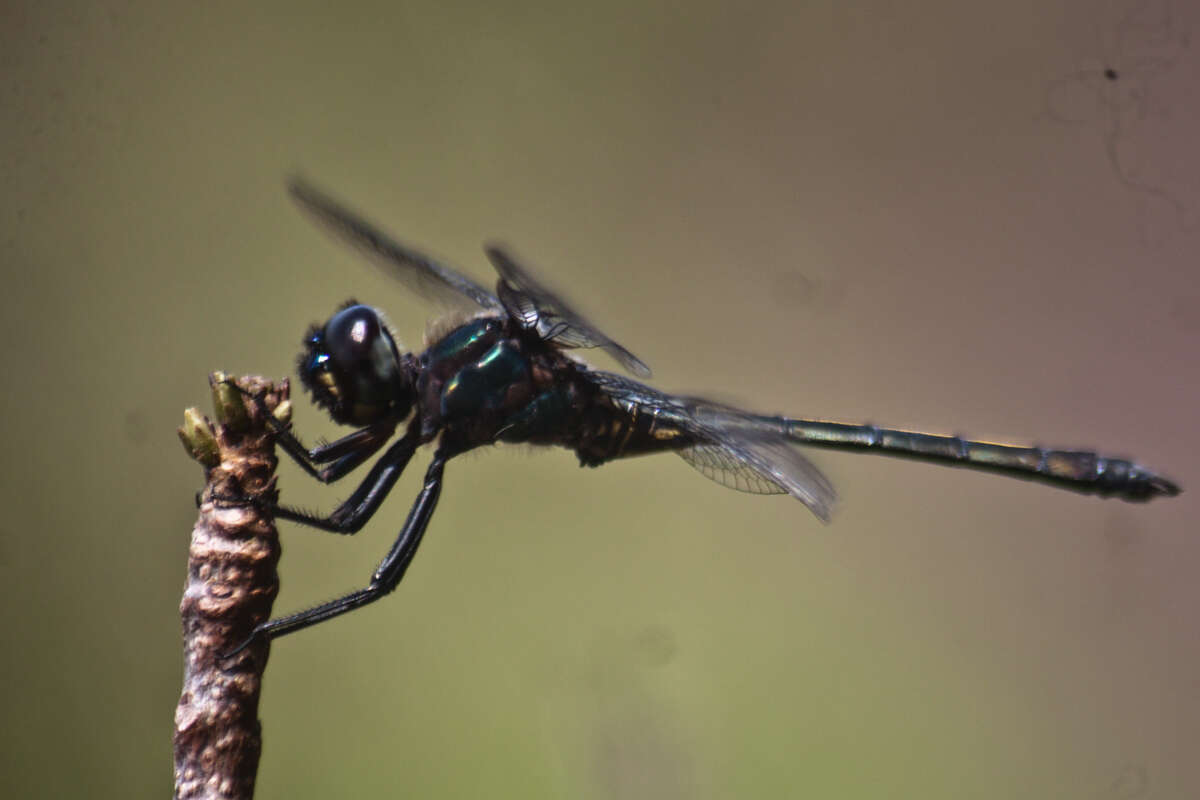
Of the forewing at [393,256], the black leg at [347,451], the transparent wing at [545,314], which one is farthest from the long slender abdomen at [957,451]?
the black leg at [347,451]

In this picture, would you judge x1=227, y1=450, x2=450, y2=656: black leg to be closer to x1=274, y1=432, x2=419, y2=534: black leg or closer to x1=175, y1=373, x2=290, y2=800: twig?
x1=274, y1=432, x2=419, y2=534: black leg

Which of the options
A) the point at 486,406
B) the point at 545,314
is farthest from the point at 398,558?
the point at 545,314

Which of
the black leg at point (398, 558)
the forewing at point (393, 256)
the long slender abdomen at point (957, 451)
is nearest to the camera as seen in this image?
the black leg at point (398, 558)

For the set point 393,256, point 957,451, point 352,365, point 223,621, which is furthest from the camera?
point 957,451

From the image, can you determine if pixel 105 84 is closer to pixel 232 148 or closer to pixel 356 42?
pixel 232 148

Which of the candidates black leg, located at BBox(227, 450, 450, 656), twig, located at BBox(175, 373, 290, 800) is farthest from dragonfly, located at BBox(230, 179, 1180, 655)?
twig, located at BBox(175, 373, 290, 800)

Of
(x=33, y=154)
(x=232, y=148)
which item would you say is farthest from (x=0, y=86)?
(x=232, y=148)

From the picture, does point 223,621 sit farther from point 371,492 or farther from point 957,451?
point 957,451

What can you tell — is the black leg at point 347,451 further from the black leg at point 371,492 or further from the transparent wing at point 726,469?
the transparent wing at point 726,469
